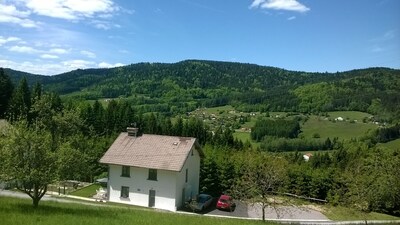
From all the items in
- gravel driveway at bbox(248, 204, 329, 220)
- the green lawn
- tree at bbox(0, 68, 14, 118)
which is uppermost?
tree at bbox(0, 68, 14, 118)

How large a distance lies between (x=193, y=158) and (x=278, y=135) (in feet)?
343

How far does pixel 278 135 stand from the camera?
14638 centimetres

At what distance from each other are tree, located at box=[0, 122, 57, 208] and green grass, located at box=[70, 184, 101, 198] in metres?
23.4

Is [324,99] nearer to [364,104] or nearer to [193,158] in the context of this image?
[364,104]

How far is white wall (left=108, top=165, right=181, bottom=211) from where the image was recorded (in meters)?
41.0

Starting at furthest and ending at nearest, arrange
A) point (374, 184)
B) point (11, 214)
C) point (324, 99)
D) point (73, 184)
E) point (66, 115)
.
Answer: point (324, 99) < point (66, 115) < point (73, 184) < point (374, 184) < point (11, 214)

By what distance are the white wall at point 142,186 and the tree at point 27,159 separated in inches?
791

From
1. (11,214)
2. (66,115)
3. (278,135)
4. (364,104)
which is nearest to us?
(11,214)

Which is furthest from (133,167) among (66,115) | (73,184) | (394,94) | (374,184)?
(394,94)

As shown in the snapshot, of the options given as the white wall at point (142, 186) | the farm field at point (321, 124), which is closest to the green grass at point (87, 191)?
the white wall at point (142, 186)

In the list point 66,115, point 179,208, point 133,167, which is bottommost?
point 179,208

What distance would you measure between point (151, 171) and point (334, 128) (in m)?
127

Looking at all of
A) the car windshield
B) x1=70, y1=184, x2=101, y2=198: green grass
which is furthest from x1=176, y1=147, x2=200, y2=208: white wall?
x1=70, y1=184, x2=101, y2=198: green grass

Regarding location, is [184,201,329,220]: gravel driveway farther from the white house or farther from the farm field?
the farm field
